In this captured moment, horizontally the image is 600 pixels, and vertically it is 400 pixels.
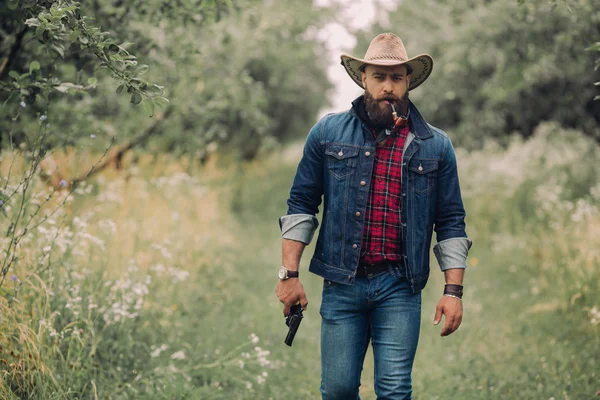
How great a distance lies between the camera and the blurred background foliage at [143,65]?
3504mm

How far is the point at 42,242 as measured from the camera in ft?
15.5

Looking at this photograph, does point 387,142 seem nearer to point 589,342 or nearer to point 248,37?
point 589,342

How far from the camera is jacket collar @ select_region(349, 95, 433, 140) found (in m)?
3.42

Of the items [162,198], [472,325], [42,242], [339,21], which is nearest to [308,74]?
[339,21]

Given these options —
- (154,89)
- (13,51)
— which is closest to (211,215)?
(13,51)

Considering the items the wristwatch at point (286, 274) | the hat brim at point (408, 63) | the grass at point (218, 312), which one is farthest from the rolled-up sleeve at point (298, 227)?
the grass at point (218, 312)

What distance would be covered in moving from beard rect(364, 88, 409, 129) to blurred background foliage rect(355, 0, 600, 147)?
138cm

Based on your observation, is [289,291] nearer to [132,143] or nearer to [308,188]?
[308,188]

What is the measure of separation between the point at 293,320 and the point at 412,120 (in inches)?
49.3

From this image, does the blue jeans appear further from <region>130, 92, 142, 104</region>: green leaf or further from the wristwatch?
<region>130, 92, 142, 104</region>: green leaf

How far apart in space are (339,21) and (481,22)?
10.2 ft

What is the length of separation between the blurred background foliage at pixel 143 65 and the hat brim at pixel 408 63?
1.02 meters

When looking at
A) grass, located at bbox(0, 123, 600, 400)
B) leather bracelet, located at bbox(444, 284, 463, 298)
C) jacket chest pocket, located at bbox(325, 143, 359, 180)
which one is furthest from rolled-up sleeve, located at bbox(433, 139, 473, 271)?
grass, located at bbox(0, 123, 600, 400)

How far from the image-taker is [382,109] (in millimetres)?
3344
